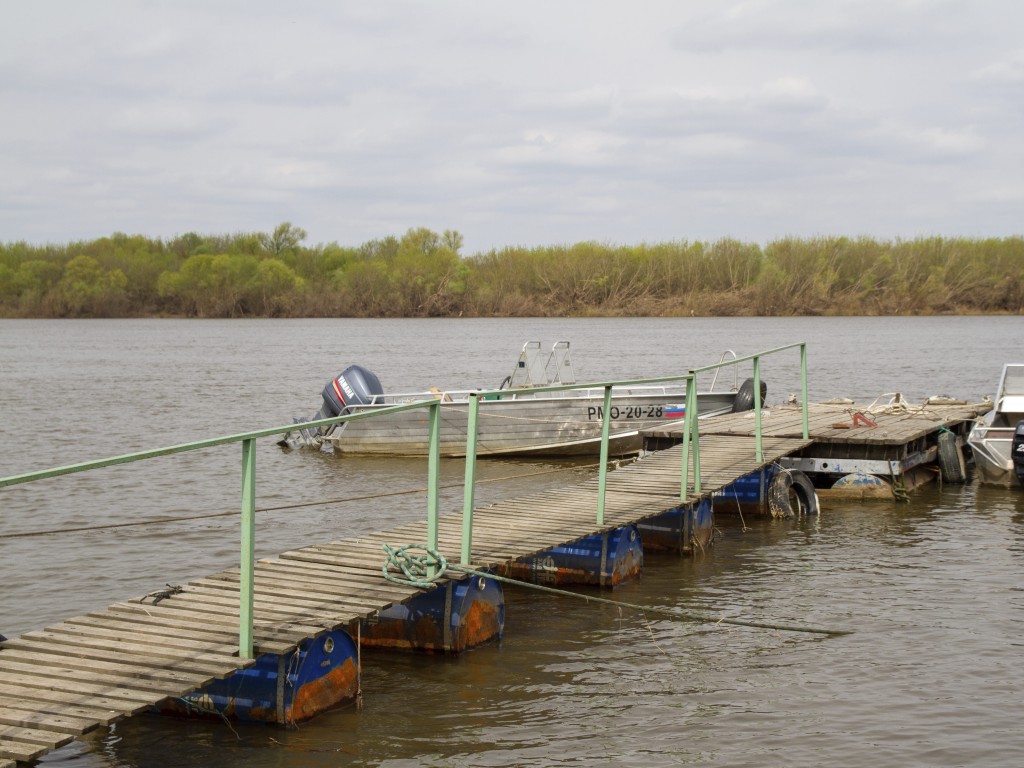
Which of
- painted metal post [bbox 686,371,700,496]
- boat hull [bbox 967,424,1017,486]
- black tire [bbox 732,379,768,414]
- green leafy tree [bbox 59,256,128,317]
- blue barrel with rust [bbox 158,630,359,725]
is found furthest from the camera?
green leafy tree [bbox 59,256,128,317]

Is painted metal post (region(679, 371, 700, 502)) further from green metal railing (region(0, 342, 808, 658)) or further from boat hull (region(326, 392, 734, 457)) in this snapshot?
boat hull (region(326, 392, 734, 457))

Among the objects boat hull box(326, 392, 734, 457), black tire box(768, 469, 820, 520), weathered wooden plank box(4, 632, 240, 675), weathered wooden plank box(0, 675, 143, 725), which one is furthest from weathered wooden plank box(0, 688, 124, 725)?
boat hull box(326, 392, 734, 457)

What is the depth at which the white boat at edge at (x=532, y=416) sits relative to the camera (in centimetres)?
2009

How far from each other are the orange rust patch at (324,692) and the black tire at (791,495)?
779 centimetres

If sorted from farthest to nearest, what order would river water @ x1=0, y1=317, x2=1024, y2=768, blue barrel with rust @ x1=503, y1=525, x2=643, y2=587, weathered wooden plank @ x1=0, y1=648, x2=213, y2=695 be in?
1. blue barrel with rust @ x1=503, y1=525, x2=643, y2=587
2. river water @ x1=0, y1=317, x2=1024, y2=768
3. weathered wooden plank @ x1=0, y1=648, x2=213, y2=695

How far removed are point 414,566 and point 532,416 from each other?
494 inches

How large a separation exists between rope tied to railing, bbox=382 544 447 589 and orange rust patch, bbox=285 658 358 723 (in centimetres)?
70

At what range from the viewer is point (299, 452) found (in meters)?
22.5

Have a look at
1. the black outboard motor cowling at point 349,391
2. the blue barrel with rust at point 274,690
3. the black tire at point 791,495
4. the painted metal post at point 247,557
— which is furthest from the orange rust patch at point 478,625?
the black outboard motor cowling at point 349,391

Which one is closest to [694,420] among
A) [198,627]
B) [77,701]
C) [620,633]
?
[620,633]

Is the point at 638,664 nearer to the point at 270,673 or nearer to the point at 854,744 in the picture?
the point at 854,744

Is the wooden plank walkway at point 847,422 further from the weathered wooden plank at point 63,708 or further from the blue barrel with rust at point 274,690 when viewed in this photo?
the weathered wooden plank at point 63,708

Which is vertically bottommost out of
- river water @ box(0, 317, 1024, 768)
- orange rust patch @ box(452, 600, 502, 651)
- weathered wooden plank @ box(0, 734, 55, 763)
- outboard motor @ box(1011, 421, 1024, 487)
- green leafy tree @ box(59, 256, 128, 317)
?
river water @ box(0, 317, 1024, 768)

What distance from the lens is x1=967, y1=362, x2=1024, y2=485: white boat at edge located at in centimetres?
1573
